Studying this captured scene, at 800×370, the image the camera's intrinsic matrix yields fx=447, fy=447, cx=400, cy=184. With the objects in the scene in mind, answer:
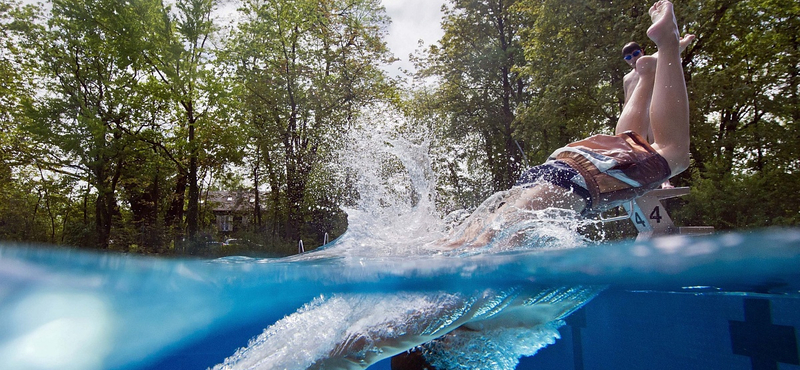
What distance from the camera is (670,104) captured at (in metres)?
2.54

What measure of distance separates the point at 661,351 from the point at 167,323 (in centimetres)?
263

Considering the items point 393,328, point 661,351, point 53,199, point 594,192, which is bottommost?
point 661,351

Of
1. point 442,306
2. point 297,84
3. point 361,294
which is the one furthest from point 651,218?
point 297,84

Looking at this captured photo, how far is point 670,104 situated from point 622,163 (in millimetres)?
437

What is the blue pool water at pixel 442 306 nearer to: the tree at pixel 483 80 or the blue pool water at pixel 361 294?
the blue pool water at pixel 361 294

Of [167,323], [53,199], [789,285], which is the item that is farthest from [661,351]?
[53,199]

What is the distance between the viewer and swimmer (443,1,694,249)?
2553 mm

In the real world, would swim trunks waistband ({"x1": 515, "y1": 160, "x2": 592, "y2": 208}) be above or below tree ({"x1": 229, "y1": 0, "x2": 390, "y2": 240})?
below

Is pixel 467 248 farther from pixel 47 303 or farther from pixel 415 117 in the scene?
pixel 415 117

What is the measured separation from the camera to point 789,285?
2.36 meters

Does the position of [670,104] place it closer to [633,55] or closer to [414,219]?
[633,55]

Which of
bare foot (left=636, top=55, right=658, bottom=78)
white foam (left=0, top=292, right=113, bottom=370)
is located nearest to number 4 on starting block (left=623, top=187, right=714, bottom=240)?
bare foot (left=636, top=55, right=658, bottom=78)

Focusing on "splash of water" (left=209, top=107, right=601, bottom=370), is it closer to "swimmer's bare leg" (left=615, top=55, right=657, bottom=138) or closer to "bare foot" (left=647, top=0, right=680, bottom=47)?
"swimmer's bare leg" (left=615, top=55, right=657, bottom=138)

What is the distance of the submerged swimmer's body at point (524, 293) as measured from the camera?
222 cm
